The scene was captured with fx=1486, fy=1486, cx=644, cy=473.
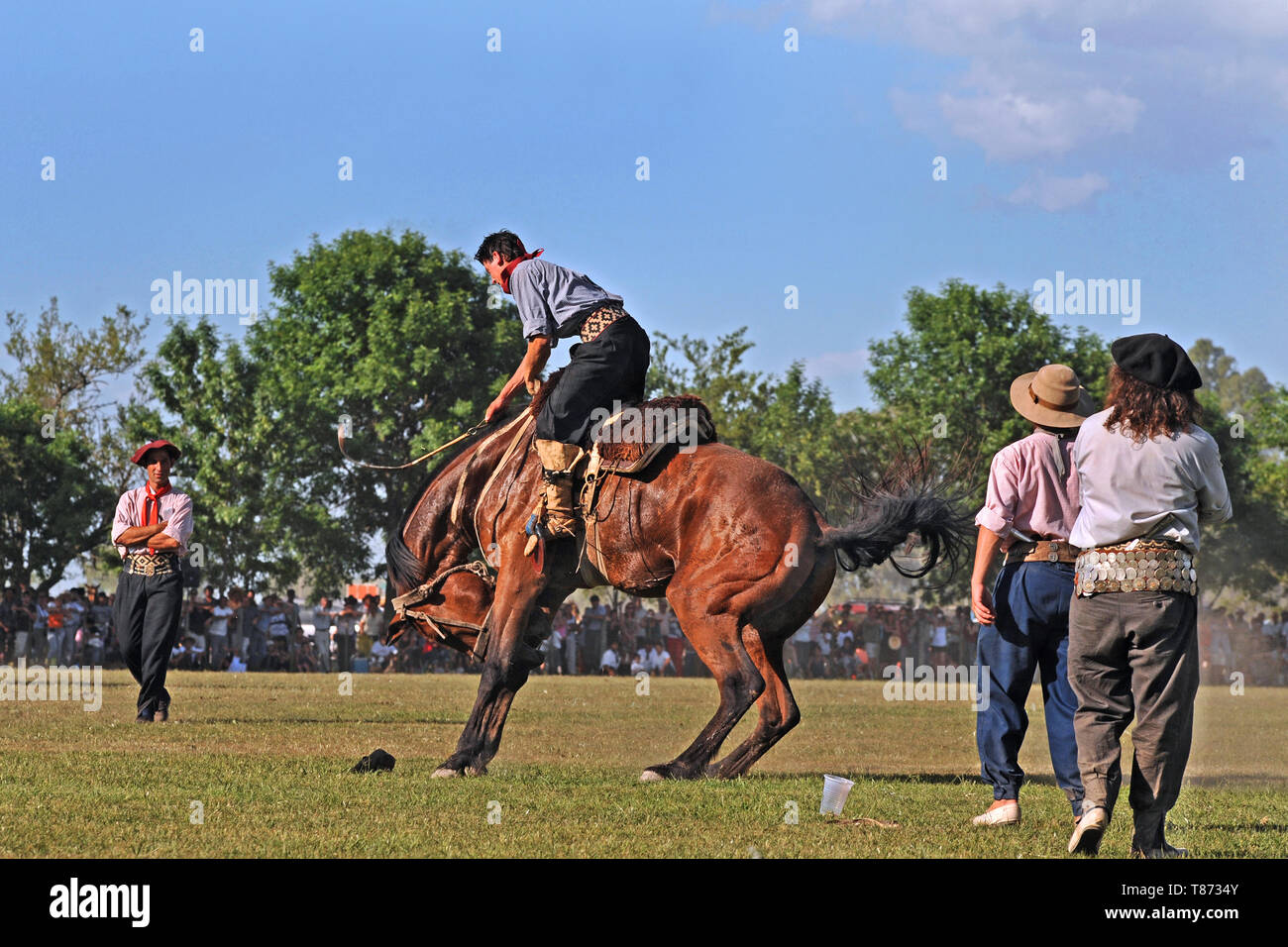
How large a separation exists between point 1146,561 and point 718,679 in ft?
11.1

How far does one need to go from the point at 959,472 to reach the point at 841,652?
84.7 feet

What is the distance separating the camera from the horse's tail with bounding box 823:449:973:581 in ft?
32.0

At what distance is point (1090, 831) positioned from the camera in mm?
6309

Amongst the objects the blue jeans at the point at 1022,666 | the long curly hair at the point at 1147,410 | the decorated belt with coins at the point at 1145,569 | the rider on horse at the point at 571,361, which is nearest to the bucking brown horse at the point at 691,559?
the rider on horse at the point at 571,361

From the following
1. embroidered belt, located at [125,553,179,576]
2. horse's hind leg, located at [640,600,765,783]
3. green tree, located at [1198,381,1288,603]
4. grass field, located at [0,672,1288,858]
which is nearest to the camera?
grass field, located at [0,672,1288,858]

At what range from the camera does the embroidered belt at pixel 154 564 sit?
533 inches

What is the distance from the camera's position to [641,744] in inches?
486

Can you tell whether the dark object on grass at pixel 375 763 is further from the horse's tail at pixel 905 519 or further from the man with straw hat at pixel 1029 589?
the man with straw hat at pixel 1029 589

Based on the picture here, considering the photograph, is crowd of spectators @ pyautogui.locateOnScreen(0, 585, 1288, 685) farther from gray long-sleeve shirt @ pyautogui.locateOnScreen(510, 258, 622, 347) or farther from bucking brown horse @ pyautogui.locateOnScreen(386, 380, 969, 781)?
gray long-sleeve shirt @ pyautogui.locateOnScreen(510, 258, 622, 347)

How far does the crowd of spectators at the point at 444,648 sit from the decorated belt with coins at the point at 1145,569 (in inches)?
833

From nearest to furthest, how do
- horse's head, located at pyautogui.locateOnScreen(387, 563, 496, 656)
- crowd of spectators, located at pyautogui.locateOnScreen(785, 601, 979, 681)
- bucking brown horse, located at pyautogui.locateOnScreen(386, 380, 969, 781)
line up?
bucking brown horse, located at pyautogui.locateOnScreen(386, 380, 969, 781) < horse's head, located at pyautogui.locateOnScreen(387, 563, 496, 656) < crowd of spectators, located at pyautogui.locateOnScreen(785, 601, 979, 681)

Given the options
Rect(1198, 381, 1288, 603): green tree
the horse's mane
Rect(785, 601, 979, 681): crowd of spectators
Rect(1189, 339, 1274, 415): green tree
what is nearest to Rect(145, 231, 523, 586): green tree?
Rect(785, 601, 979, 681): crowd of spectators

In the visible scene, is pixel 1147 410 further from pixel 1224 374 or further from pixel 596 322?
pixel 1224 374

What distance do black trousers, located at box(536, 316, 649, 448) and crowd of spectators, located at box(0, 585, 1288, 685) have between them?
58.5 feet
